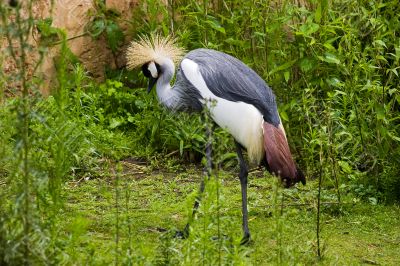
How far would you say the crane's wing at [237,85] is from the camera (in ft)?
17.1

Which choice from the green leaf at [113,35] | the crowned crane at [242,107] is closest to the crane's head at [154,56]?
the crowned crane at [242,107]

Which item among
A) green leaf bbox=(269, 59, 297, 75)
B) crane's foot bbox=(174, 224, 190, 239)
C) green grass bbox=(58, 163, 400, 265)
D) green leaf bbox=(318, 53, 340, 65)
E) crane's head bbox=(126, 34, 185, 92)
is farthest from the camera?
green leaf bbox=(269, 59, 297, 75)

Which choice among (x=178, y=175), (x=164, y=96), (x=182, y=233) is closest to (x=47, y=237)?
(x=182, y=233)

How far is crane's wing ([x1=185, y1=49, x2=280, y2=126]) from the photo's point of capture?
5215 mm

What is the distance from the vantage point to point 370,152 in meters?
5.96

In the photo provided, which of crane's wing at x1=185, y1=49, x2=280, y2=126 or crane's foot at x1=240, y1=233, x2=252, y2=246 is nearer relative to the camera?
crane's foot at x1=240, y1=233, x2=252, y2=246

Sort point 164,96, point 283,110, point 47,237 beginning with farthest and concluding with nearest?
point 283,110, point 164,96, point 47,237

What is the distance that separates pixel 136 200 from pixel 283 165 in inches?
48.1

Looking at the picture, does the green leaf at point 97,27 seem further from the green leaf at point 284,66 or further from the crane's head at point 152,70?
the green leaf at point 284,66

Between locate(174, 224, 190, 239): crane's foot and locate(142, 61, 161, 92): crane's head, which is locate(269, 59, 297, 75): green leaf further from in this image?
locate(174, 224, 190, 239): crane's foot

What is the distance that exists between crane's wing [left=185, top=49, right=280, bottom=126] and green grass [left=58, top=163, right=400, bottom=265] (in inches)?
17.0

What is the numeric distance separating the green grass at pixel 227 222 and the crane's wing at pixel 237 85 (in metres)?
0.43

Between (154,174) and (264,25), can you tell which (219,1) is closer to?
(264,25)

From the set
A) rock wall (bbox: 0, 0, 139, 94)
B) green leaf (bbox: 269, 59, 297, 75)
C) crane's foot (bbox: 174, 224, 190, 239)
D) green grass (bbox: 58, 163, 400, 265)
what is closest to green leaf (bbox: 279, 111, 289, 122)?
green leaf (bbox: 269, 59, 297, 75)
